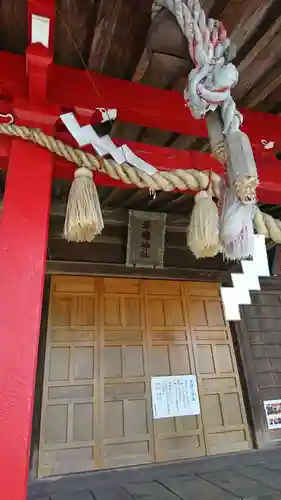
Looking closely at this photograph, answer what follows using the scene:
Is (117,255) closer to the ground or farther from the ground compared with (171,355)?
farther from the ground

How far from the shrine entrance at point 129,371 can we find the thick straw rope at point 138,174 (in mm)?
1887

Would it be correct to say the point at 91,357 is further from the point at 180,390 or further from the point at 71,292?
the point at 180,390

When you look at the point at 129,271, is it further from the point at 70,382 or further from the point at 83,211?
the point at 83,211

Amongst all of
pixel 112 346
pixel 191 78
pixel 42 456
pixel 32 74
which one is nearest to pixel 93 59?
pixel 32 74

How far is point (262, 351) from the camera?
3.44 m

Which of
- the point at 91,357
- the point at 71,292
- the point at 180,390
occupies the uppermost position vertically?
the point at 71,292

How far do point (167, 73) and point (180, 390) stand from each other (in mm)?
2662

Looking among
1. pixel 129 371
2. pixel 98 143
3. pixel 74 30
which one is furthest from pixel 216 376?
pixel 74 30

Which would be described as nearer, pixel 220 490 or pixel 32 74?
pixel 32 74

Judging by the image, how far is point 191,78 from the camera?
2.79 feet

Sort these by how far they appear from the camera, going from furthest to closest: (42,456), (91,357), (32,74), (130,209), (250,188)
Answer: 1. (130,209)
2. (91,357)
3. (42,456)
4. (32,74)
5. (250,188)

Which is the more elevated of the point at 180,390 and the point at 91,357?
the point at 91,357

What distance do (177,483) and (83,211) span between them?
2284 mm

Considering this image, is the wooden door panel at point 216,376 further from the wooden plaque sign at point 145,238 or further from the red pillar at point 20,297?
the red pillar at point 20,297
